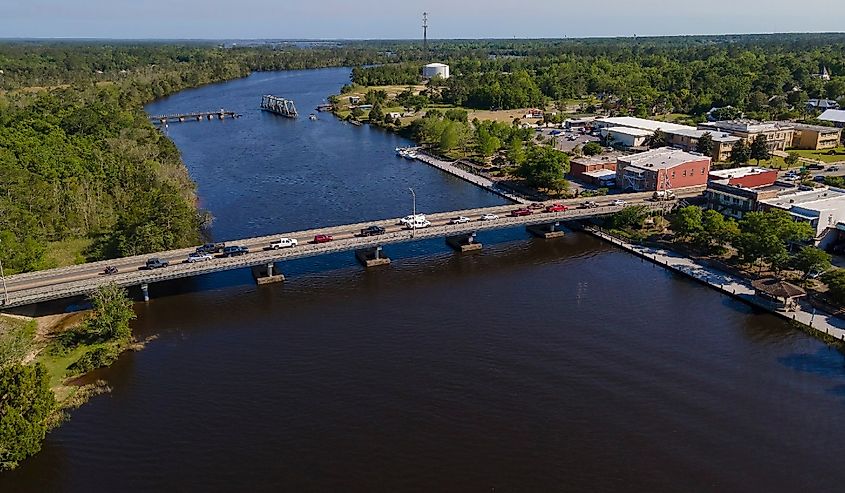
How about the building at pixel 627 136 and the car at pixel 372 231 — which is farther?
the building at pixel 627 136

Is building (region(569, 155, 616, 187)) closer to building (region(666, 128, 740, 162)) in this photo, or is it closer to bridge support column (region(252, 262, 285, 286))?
building (region(666, 128, 740, 162))

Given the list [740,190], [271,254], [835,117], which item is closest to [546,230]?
[740,190]

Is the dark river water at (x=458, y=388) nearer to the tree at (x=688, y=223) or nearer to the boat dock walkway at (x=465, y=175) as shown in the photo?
the tree at (x=688, y=223)

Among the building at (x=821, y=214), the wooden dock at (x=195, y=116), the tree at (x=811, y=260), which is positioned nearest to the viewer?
the tree at (x=811, y=260)

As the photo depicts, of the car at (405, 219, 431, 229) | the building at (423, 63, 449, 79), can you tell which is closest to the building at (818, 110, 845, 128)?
the car at (405, 219, 431, 229)

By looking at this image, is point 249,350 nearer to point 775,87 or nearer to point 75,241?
point 75,241

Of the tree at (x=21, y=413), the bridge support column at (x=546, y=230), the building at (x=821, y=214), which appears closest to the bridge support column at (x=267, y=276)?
the tree at (x=21, y=413)
